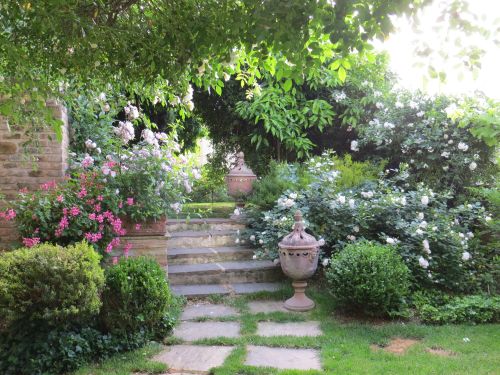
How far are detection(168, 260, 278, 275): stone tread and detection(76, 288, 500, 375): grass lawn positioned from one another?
104 cm

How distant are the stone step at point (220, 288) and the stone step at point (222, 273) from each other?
0.30 feet

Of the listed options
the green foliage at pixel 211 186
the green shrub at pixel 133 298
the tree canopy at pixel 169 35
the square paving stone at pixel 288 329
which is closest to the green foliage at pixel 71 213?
the green shrub at pixel 133 298

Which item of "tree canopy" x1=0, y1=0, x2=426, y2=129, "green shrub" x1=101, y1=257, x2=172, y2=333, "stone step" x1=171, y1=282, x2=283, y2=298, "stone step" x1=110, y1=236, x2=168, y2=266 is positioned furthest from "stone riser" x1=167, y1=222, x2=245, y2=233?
"tree canopy" x1=0, y1=0, x2=426, y2=129

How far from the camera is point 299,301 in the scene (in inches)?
183

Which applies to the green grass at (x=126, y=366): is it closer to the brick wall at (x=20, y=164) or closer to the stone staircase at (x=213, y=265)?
the stone staircase at (x=213, y=265)

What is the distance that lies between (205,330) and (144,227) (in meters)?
1.38

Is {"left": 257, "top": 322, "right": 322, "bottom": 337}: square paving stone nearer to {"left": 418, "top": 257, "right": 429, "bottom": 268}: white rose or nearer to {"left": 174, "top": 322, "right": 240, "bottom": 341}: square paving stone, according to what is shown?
{"left": 174, "top": 322, "right": 240, "bottom": 341}: square paving stone

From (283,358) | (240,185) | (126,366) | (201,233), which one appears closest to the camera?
(126,366)

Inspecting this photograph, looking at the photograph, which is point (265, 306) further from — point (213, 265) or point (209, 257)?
point (209, 257)

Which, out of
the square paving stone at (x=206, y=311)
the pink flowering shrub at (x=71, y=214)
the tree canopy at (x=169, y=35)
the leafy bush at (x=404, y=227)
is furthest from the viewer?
the leafy bush at (x=404, y=227)

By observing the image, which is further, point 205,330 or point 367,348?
point 205,330

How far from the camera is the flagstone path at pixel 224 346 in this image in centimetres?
327

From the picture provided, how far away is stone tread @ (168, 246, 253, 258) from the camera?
572cm

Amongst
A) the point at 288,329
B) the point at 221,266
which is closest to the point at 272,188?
the point at 221,266
